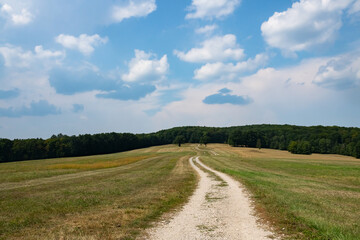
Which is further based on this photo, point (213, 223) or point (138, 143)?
point (138, 143)

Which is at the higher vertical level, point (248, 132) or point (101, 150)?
point (248, 132)

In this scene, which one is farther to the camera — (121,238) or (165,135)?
(165,135)

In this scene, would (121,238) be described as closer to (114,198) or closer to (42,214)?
(42,214)

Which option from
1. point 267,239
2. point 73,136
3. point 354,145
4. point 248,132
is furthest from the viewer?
point 248,132

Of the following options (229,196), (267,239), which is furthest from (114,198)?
(267,239)

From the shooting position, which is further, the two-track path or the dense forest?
the dense forest

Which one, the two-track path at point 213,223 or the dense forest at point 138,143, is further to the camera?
the dense forest at point 138,143

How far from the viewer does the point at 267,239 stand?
7.84 metres

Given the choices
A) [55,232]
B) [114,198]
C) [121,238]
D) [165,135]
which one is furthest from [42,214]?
[165,135]

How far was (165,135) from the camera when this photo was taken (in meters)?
176

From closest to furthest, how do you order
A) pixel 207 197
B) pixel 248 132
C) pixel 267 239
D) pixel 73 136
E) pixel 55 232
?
pixel 267 239, pixel 55 232, pixel 207 197, pixel 73 136, pixel 248 132

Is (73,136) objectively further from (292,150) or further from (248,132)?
(292,150)

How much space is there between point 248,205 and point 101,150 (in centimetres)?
11915

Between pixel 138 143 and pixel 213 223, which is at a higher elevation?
pixel 138 143
